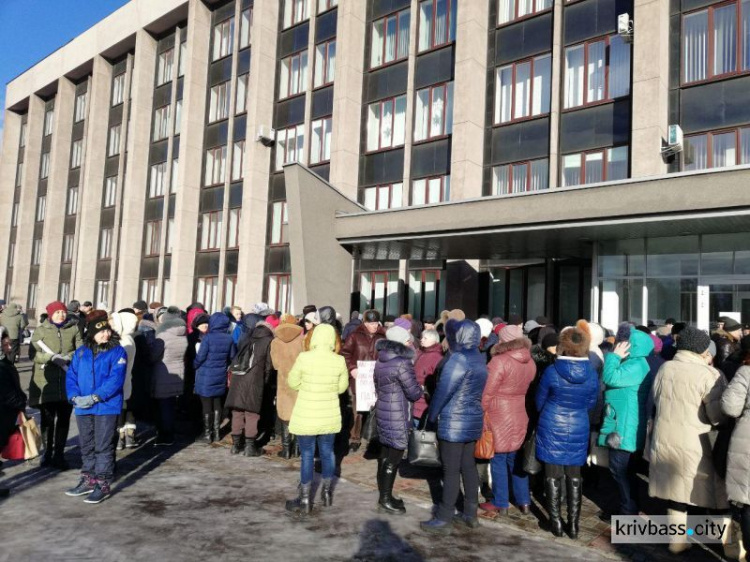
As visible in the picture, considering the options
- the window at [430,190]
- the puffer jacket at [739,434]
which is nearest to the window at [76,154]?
the window at [430,190]

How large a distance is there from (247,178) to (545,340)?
874 inches

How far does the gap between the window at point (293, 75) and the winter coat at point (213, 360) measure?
19230mm

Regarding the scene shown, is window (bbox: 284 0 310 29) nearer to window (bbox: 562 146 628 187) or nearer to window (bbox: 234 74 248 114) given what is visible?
window (bbox: 234 74 248 114)

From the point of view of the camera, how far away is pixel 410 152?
69.7ft

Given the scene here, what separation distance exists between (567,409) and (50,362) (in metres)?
6.01

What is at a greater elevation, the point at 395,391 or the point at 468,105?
the point at 468,105

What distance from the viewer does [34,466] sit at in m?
7.15

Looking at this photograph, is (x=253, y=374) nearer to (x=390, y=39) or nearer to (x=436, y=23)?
(x=436, y=23)

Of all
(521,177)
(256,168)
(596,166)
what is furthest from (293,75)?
(596,166)

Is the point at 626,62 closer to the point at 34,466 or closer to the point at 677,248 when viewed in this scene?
the point at 677,248

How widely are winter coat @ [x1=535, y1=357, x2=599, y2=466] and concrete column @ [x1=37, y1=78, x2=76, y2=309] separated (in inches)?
1559

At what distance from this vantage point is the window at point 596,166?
16.2m

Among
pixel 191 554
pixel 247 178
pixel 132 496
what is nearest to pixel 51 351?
pixel 132 496

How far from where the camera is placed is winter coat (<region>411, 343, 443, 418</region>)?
7227mm
